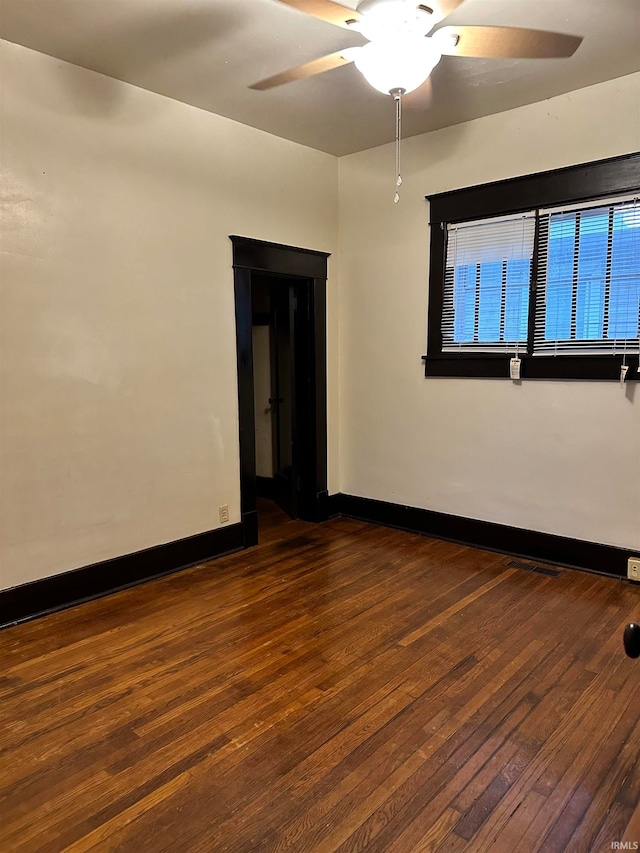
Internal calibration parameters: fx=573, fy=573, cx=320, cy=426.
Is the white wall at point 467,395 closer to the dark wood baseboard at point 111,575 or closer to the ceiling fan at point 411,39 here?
the dark wood baseboard at point 111,575

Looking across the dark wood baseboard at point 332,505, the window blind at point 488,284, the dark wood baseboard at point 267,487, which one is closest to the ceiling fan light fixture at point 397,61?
the window blind at point 488,284

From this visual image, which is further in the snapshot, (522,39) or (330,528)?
(330,528)

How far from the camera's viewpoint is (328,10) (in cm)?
200

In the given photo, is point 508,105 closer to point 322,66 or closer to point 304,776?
point 322,66

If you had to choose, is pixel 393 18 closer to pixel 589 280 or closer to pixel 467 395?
pixel 589 280

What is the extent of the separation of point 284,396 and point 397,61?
3408mm

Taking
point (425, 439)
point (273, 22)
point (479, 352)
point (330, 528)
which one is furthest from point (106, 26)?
point (330, 528)

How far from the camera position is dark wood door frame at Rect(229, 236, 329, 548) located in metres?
4.09

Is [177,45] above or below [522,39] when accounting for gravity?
above

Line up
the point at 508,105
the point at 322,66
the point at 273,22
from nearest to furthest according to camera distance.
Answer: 1. the point at 322,66
2. the point at 273,22
3. the point at 508,105

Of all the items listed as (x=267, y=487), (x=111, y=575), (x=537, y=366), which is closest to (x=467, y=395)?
(x=537, y=366)

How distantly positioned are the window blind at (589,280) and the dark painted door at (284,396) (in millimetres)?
→ 2003

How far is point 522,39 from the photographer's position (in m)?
2.10

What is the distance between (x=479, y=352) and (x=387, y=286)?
0.98 meters
